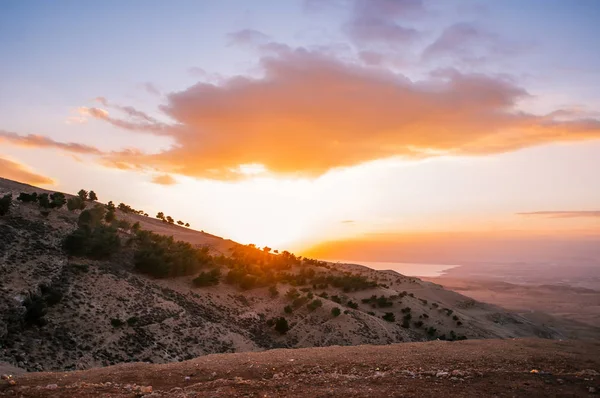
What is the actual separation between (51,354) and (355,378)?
48.2ft

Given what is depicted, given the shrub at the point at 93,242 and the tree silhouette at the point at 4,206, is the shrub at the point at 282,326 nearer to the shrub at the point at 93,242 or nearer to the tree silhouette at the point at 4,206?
the shrub at the point at 93,242

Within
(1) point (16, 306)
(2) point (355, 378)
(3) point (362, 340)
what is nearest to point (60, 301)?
(1) point (16, 306)

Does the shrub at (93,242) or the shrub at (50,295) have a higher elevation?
the shrub at (93,242)

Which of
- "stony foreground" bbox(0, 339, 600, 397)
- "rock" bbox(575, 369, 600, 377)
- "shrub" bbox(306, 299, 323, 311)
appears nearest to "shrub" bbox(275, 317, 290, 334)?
"shrub" bbox(306, 299, 323, 311)

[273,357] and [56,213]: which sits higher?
[56,213]

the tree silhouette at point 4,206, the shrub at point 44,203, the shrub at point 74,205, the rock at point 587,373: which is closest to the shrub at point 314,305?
the shrub at point 74,205

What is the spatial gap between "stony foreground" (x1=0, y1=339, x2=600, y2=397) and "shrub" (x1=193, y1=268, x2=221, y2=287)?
66.3 feet

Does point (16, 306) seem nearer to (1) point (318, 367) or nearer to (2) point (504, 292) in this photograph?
(1) point (318, 367)

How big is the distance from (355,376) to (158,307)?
18.7m

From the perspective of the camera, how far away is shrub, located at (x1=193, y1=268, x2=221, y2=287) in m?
34.6

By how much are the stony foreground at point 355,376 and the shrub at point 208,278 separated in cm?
2021

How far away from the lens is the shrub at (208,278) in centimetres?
3462

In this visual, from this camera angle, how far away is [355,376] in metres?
11.5

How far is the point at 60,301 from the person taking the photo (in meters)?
22.4
